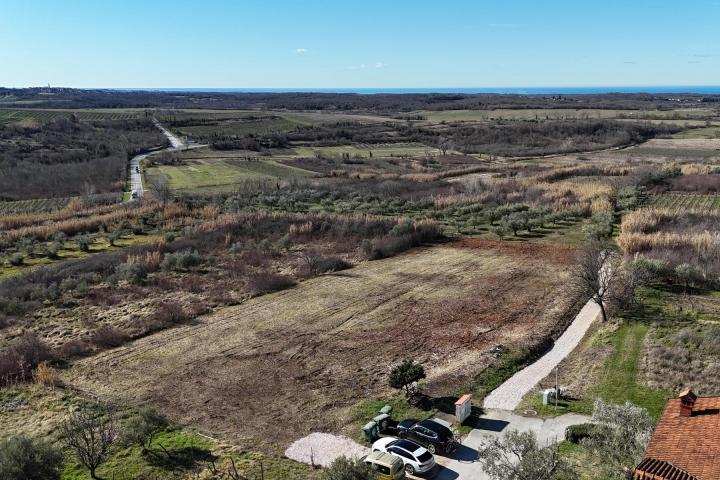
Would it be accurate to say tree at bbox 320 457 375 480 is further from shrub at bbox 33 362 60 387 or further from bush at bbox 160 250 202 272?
bush at bbox 160 250 202 272

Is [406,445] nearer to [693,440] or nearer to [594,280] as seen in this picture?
[693,440]

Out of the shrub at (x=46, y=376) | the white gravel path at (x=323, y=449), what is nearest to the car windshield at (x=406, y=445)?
the white gravel path at (x=323, y=449)

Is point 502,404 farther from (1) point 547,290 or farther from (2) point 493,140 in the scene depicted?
(2) point 493,140

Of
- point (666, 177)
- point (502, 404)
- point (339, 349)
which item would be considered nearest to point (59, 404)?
point (339, 349)

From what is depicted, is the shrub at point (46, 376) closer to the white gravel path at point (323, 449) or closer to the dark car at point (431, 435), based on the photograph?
the white gravel path at point (323, 449)

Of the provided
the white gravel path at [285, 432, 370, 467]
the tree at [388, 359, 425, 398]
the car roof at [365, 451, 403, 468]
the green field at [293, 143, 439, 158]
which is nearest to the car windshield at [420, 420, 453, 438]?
the car roof at [365, 451, 403, 468]

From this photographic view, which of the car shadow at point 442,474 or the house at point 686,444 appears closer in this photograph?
the house at point 686,444

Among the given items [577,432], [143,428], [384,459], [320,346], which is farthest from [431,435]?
[320,346]
